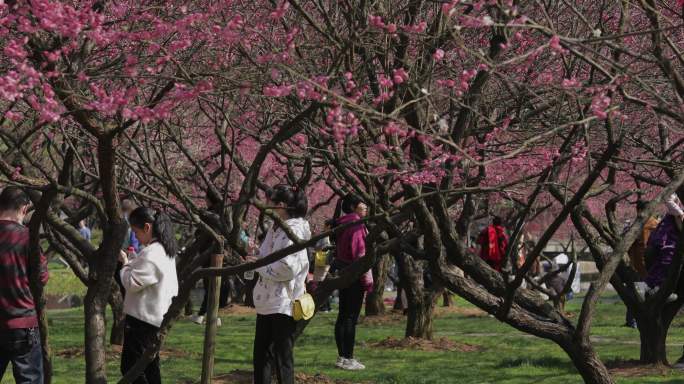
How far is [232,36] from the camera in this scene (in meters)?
6.64

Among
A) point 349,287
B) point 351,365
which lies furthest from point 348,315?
point 351,365

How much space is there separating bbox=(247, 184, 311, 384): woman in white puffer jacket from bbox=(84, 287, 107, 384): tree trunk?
4.94ft

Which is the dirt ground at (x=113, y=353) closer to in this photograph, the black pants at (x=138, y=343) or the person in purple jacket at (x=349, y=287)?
the person in purple jacket at (x=349, y=287)

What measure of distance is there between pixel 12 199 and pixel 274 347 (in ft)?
7.72

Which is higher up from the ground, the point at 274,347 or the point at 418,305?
the point at 418,305

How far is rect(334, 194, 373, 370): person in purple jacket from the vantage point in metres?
11.9

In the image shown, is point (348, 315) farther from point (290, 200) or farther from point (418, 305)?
point (418, 305)

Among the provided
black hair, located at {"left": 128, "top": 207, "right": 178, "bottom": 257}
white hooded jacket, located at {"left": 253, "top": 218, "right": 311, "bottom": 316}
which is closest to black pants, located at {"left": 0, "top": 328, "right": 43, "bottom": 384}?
black hair, located at {"left": 128, "top": 207, "right": 178, "bottom": 257}

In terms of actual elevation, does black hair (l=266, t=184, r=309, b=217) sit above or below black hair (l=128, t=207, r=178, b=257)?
above

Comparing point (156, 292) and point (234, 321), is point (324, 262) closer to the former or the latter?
point (156, 292)

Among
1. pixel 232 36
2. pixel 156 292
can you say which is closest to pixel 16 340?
pixel 156 292

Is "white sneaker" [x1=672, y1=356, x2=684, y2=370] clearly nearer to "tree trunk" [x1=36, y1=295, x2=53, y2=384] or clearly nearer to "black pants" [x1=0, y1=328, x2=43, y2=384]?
"tree trunk" [x1=36, y1=295, x2=53, y2=384]

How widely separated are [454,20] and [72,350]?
740 centimetres

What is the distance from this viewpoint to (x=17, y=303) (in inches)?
300
